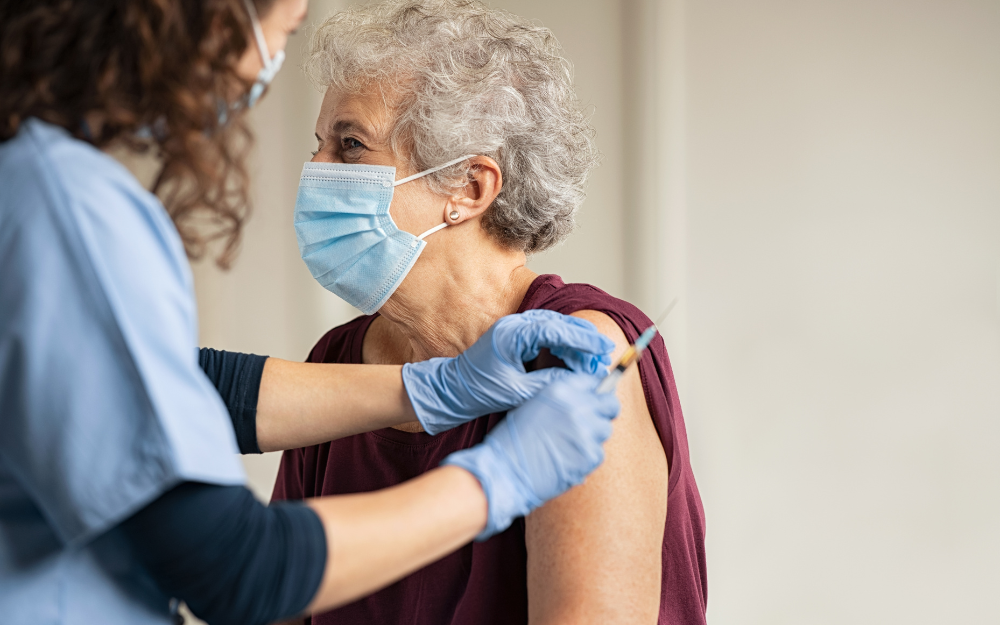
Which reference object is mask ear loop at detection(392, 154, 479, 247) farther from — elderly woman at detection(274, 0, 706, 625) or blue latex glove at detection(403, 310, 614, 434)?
blue latex glove at detection(403, 310, 614, 434)

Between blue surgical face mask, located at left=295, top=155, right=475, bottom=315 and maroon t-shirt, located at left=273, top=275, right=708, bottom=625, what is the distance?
243 millimetres

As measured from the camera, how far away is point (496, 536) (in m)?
1.25

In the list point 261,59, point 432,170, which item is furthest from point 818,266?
point 261,59

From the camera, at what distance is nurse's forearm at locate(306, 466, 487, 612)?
0.72 meters

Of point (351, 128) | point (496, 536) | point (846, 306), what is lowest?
point (496, 536)

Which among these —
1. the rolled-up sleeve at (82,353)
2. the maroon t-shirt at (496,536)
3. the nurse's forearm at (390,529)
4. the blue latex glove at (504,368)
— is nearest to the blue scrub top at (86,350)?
the rolled-up sleeve at (82,353)

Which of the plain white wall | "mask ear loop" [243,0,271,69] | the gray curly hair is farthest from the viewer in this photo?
the plain white wall

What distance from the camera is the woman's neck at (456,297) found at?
1.41m

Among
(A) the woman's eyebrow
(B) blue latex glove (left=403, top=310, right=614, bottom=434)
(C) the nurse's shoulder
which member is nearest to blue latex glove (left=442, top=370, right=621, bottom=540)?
(B) blue latex glove (left=403, top=310, right=614, bottom=434)

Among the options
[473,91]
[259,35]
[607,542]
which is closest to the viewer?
[259,35]

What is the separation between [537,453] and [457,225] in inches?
25.4

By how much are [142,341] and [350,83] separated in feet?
2.92

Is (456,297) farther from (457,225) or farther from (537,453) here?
(537,453)

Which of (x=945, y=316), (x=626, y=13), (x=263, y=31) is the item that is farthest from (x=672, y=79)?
(x=263, y=31)
